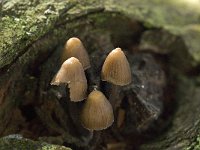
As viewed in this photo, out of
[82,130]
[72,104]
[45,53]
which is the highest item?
[45,53]

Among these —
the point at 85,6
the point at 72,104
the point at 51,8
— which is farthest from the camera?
the point at 85,6

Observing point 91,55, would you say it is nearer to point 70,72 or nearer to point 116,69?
point 116,69

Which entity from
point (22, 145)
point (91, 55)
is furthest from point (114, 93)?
point (22, 145)

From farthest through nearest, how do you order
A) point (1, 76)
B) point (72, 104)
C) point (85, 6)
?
point (85, 6), point (72, 104), point (1, 76)

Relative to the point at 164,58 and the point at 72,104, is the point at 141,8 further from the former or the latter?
the point at 72,104

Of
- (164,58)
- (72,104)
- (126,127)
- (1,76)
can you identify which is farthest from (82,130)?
(164,58)

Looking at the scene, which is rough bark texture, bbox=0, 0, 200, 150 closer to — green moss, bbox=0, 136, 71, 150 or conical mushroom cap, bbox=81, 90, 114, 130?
green moss, bbox=0, 136, 71, 150
